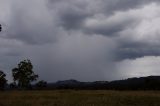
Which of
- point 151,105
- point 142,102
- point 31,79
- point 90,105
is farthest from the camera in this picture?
point 31,79

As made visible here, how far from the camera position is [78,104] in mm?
34156

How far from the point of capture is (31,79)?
360ft

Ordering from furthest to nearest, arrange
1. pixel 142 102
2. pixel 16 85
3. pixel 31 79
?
pixel 16 85 → pixel 31 79 → pixel 142 102

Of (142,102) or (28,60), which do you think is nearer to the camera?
(142,102)

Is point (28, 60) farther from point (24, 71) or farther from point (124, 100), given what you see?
point (124, 100)

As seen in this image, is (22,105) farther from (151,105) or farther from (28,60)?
(28,60)

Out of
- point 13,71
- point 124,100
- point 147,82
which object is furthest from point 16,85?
point 124,100

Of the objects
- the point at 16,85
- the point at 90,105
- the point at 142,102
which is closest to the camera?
the point at 90,105

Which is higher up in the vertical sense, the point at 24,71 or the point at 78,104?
the point at 24,71

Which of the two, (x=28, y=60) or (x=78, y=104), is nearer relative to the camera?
(x=78, y=104)

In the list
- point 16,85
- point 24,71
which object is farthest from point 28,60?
point 16,85

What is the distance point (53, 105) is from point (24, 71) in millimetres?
77930

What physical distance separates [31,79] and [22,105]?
7594 cm

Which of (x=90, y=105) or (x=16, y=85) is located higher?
(x=16, y=85)
